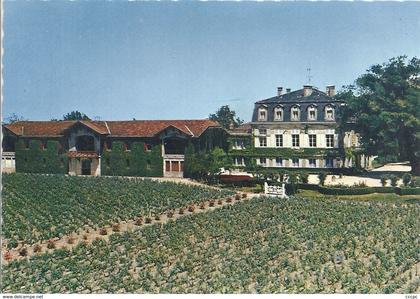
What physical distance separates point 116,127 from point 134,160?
278 cm

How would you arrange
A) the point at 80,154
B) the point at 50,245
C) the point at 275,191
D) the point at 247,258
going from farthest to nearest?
the point at 80,154 → the point at 275,191 → the point at 50,245 → the point at 247,258

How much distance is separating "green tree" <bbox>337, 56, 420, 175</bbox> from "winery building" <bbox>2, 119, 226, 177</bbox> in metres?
8.31

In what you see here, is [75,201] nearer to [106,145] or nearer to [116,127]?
[106,145]

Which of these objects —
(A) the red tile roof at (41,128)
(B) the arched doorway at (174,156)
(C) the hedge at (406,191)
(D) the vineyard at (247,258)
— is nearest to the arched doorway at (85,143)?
(A) the red tile roof at (41,128)

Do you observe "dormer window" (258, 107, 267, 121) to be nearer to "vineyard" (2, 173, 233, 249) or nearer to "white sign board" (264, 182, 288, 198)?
"white sign board" (264, 182, 288, 198)

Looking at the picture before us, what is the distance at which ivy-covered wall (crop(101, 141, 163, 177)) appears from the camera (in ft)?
114

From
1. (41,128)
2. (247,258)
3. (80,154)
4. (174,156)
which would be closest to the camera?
(247,258)

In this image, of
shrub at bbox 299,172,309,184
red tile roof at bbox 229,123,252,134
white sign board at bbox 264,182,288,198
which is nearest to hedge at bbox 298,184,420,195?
shrub at bbox 299,172,309,184

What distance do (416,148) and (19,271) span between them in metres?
19.5

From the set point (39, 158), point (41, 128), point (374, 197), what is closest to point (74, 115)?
point (41, 128)

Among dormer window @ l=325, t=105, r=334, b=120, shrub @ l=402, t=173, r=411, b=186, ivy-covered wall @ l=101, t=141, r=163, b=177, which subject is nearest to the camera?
shrub @ l=402, t=173, r=411, b=186

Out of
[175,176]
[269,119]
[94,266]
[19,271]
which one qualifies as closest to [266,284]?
[94,266]

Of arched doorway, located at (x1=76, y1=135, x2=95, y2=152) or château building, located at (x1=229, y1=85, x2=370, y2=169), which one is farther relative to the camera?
arched doorway, located at (x1=76, y1=135, x2=95, y2=152)

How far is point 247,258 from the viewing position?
1535cm
